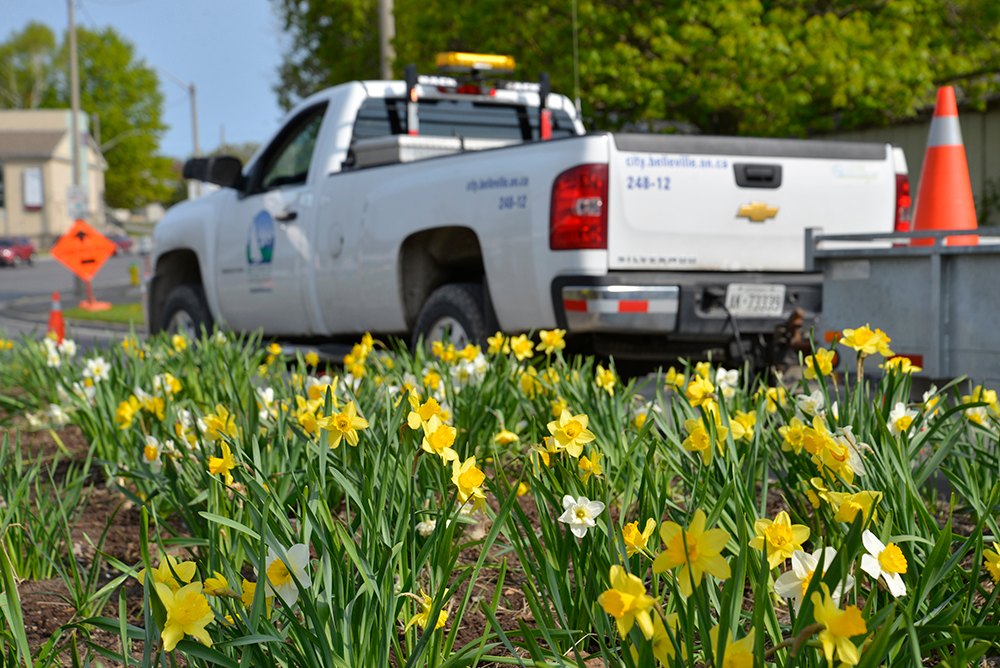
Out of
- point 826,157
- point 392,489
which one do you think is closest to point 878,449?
point 392,489

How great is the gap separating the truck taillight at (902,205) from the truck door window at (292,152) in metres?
3.85

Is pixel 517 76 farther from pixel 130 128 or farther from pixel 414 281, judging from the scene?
pixel 130 128

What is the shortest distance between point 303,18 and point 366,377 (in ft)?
99.2

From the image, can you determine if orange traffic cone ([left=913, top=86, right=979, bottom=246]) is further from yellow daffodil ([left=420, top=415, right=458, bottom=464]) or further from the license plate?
yellow daffodil ([left=420, top=415, right=458, bottom=464])

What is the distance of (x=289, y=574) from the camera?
2.00m

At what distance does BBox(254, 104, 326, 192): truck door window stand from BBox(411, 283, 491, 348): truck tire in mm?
1865

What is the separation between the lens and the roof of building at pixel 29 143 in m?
76.1

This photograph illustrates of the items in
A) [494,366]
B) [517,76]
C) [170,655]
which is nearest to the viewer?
[170,655]

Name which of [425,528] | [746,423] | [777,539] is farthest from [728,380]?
[777,539]

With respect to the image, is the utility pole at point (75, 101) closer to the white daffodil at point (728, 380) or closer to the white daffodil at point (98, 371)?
the white daffodil at point (98, 371)

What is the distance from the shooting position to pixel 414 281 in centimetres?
Answer: 782

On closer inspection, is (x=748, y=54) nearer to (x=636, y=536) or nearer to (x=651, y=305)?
(x=651, y=305)

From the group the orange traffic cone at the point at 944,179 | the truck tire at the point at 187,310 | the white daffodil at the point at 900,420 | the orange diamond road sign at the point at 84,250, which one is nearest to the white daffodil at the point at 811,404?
the white daffodil at the point at 900,420

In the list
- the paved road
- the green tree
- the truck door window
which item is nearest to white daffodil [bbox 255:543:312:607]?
the paved road
